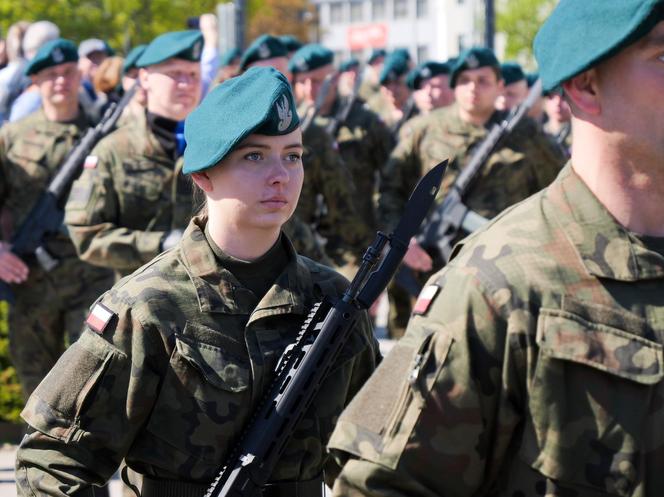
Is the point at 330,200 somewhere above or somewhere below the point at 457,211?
above

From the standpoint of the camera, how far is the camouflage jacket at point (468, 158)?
8.64m

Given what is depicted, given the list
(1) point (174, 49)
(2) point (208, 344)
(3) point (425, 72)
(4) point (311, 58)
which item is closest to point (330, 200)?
(1) point (174, 49)

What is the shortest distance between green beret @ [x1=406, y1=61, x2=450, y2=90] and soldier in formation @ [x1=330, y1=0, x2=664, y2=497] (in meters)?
10.2

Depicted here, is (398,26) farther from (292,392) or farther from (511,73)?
(292,392)

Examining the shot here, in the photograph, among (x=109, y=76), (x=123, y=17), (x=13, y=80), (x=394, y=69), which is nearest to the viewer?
(x=109, y=76)

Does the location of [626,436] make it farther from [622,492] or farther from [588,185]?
[588,185]

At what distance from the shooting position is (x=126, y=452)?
11.2 ft

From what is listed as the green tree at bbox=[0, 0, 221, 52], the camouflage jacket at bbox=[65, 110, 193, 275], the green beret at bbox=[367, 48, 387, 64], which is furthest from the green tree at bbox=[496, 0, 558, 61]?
the camouflage jacket at bbox=[65, 110, 193, 275]

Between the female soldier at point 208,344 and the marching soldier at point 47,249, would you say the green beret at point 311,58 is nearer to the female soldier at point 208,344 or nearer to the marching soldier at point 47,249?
the marching soldier at point 47,249

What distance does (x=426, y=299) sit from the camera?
2352 mm

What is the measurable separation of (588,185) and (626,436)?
16.8 inches

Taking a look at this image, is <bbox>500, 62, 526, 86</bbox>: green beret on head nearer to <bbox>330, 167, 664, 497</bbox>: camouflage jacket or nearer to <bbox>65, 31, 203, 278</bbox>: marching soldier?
<bbox>65, 31, 203, 278</bbox>: marching soldier

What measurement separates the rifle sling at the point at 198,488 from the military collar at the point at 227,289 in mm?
419

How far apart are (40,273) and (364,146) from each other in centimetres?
491
